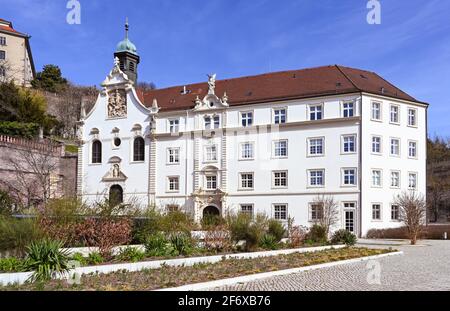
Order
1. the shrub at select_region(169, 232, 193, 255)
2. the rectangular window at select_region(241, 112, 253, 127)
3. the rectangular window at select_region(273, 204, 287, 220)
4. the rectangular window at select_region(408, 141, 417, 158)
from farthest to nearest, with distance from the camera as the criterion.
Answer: the rectangular window at select_region(241, 112, 253, 127) → the rectangular window at select_region(408, 141, 417, 158) → the rectangular window at select_region(273, 204, 287, 220) → the shrub at select_region(169, 232, 193, 255)

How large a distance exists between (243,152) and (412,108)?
1432 centimetres

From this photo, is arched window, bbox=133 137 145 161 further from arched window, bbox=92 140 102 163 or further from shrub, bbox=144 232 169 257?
shrub, bbox=144 232 169 257

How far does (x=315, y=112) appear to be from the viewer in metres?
43.0

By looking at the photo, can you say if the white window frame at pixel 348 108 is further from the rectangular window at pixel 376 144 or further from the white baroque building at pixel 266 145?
the rectangular window at pixel 376 144

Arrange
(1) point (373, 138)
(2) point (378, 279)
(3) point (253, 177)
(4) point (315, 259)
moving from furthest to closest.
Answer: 1. (3) point (253, 177)
2. (1) point (373, 138)
3. (4) point (315, 259)
4. (2) point (378, 279)

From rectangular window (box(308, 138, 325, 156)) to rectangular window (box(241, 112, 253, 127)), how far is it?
215 inches

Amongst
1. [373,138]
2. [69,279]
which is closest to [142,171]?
[373,138]

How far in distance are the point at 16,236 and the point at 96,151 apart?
3845 centimetres

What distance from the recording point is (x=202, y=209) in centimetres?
4578

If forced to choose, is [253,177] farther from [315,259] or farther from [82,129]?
[315,259]

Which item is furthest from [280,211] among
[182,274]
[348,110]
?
[182,274]

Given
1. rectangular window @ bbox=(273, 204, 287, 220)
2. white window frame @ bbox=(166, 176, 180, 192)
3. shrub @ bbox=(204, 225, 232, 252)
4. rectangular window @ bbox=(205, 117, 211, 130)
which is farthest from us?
white window frame @ bbox=(166, 176, 180, 192)

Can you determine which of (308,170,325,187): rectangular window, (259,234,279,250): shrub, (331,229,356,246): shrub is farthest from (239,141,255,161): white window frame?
(259,234,279,250): shrub

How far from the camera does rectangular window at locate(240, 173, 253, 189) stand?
44719 mm
